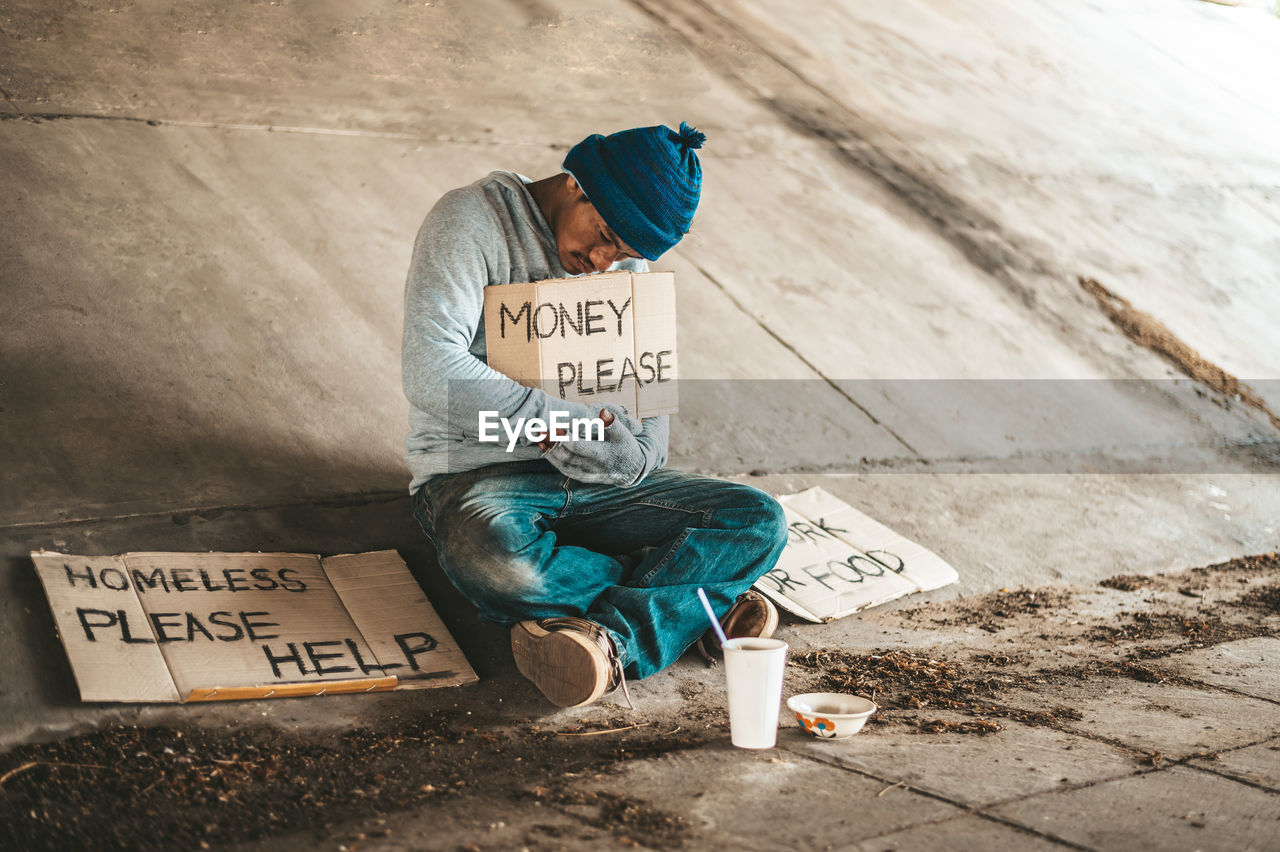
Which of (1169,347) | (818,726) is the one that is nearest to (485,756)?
(818,726)

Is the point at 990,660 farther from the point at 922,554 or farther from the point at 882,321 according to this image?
the point at 882,321

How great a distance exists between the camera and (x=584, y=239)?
6.92 ft

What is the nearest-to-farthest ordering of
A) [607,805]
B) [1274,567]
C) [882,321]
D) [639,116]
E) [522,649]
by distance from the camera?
[607,805]
[522,649]
[1274,567]
[882,321]
[639,116]

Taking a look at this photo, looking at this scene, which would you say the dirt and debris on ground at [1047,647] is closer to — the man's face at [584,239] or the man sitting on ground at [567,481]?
the man sitting on ground at [567,481]

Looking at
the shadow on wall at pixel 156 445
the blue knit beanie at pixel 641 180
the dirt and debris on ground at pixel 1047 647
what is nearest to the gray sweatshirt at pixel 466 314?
the blue knit beanie at pixel 641 180

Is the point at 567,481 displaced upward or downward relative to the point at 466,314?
downward

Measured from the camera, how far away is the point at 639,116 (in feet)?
13.5

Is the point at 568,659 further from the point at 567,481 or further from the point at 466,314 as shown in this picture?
the point at 466,314

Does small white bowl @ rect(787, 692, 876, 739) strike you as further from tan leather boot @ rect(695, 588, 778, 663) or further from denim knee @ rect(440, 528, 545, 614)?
denim knee @ rect(440, 528, 545, 614)

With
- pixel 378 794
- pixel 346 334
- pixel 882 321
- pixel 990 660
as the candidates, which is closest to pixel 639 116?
pixel 882 321

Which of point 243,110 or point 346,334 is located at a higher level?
point 243,110

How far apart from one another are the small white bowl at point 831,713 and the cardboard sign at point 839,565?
600mm

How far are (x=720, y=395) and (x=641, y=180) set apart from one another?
50.6 inches

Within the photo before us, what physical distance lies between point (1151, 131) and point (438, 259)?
495 centimetres
